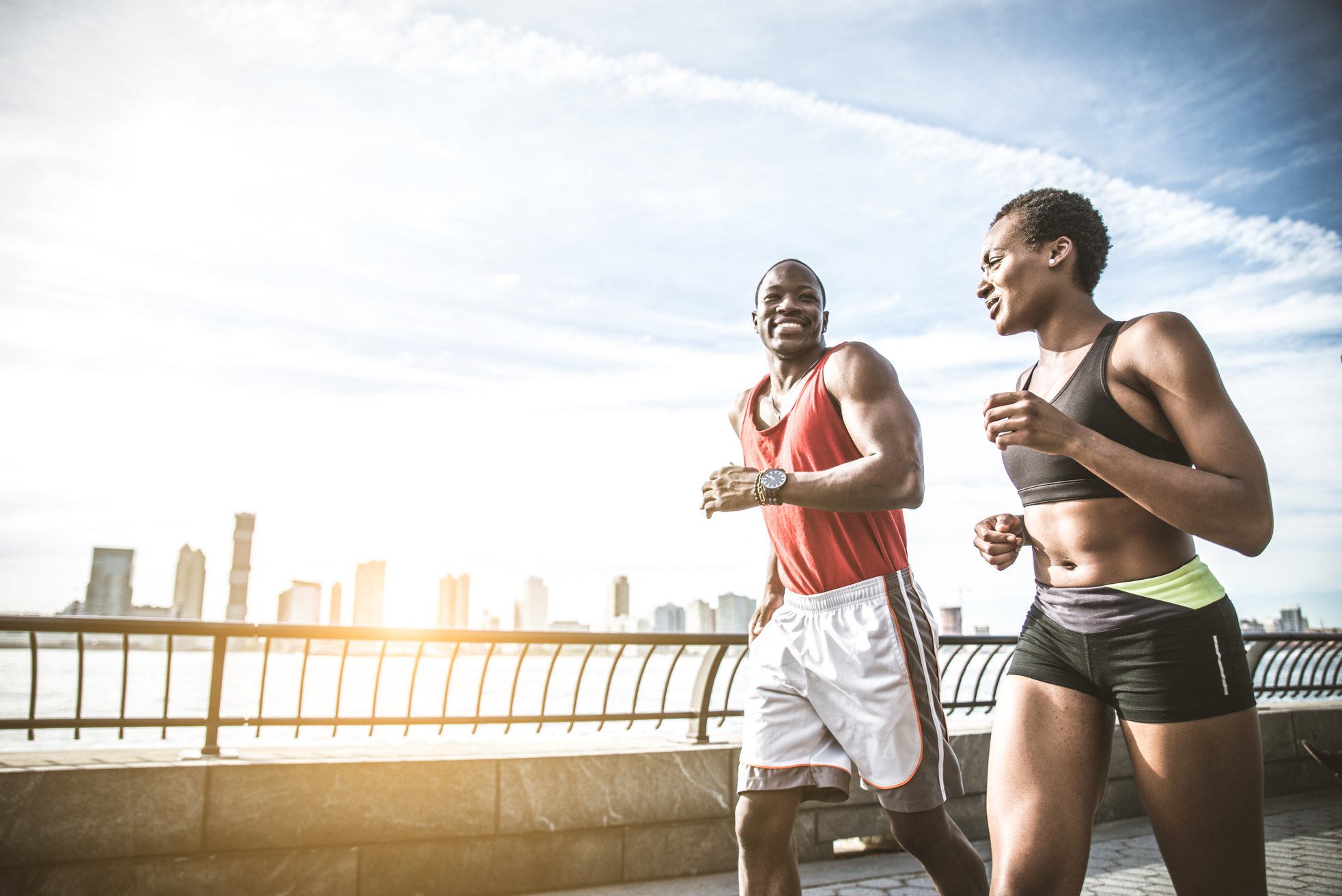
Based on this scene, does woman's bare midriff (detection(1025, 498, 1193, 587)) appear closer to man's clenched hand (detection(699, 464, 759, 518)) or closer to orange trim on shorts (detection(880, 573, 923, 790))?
orange trim on shorts (detection(880, 573, 923, 790))

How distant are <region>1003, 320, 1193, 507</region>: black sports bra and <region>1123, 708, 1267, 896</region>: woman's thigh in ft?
1.73

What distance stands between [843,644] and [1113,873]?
10.8 feet

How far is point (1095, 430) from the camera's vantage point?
2.05m

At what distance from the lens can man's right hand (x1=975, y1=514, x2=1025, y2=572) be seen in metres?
2.33

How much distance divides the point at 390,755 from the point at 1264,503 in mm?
3920

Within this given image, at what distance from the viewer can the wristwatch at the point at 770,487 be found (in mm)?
2736

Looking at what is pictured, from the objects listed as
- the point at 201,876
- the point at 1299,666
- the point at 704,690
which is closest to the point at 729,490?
the point at 704,690

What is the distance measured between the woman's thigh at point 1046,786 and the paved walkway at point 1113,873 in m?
2.81

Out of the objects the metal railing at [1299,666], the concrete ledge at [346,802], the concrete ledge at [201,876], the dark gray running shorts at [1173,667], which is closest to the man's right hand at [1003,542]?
the dark gray running shorts at [1173,667]

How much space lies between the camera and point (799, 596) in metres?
2.97

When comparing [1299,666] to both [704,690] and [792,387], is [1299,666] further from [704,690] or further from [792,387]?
[792,387]

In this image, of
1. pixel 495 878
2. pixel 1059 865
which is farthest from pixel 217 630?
pixel 1059 865

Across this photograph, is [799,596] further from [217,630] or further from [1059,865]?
[217,630]

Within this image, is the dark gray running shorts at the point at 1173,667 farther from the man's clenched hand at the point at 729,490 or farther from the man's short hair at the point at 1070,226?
the man's clenched hand at the point at 729,490
